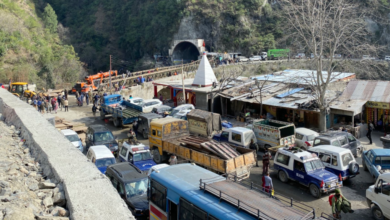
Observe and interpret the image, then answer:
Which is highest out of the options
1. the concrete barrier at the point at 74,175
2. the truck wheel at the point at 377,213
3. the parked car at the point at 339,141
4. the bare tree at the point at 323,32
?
the bare tree at the point at 323,32

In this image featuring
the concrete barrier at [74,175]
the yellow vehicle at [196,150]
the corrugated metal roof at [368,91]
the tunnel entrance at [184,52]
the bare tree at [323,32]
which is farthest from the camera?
the tunnel entrance at [184,52]

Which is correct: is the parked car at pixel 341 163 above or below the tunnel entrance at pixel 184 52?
below

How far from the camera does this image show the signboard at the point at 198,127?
19.6 m

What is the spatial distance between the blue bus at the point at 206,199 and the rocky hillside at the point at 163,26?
4290 centimetres

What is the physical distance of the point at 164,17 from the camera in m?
60.8

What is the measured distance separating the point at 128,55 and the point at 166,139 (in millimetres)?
55085

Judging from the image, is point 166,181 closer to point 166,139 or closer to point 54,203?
point 54,203

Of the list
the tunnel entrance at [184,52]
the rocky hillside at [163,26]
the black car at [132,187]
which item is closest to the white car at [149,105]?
the black car at [132,187]

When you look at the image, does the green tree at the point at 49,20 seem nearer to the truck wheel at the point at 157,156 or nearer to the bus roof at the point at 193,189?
the truck wheel at the point at 157,156

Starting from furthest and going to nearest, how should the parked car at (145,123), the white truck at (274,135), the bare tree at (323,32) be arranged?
the parked car at (145,123)
the bare tree at (323,32)
the white truck at (274,135)

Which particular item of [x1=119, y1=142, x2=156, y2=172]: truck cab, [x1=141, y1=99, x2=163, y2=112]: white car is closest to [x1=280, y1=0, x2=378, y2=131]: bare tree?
[x1=119, y1=142, x2=156, y2=172]: truck cab

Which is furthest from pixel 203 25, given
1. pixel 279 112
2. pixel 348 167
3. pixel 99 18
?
pixel 348 167

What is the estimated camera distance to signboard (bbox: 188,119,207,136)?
64.3 ft

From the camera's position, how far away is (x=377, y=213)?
10531mm
